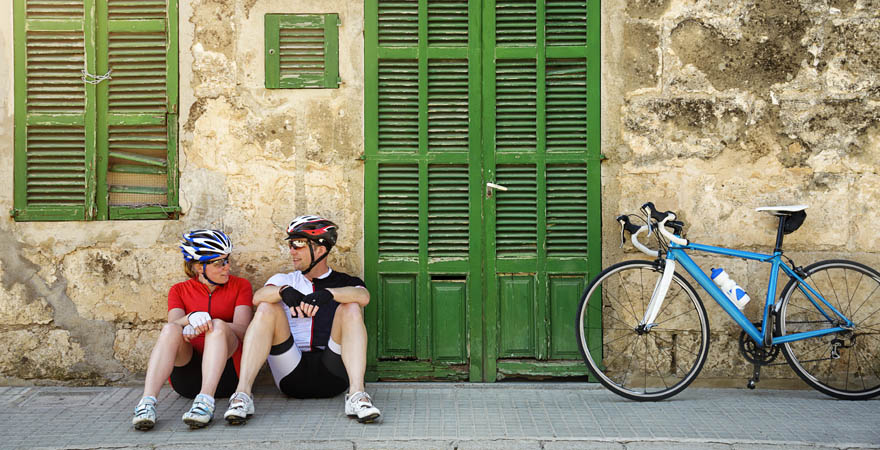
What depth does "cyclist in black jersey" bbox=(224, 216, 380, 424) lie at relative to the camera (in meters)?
3.93

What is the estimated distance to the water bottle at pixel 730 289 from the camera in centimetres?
430

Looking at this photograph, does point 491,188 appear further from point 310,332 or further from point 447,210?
point 310,332

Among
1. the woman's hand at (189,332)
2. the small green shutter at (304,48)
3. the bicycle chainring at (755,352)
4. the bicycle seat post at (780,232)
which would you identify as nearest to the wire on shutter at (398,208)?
the small green shutter at (304,48)

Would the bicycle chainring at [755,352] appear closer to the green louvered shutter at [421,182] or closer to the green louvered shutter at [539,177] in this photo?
the green louvered shutter at [539,177]

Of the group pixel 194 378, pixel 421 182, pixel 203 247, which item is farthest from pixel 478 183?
pixel 194 378

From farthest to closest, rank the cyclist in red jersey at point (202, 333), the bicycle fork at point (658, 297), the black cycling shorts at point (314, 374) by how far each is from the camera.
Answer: the bicycle fork at point (658, 297), the black cycling shorts at point (314, 374), the cyclist in red jersey at point (202, 333)

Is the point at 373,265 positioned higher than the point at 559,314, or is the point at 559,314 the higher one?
the point at 373,265

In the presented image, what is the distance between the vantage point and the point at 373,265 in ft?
15.4

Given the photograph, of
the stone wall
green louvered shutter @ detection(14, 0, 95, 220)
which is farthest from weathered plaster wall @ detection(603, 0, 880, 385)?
green louvered shutter @ detection(14, 0, 95, 220)

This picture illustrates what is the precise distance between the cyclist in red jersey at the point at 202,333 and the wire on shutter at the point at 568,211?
6.56ft

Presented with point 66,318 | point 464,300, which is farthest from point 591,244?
point 66,318

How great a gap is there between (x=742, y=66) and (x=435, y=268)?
2.41m

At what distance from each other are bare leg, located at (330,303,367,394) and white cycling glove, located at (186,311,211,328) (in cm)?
71

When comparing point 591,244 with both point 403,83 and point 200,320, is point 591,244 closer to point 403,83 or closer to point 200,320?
point 403,83
